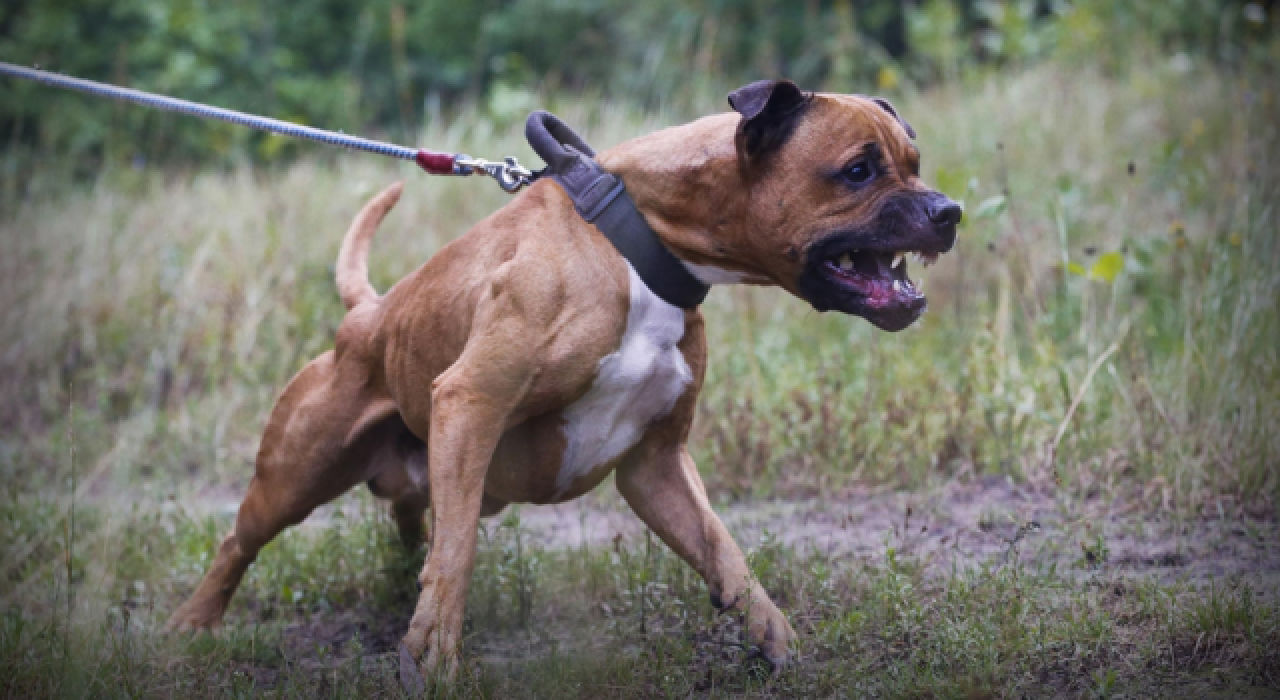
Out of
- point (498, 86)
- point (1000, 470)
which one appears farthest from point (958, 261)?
point (498, 86)

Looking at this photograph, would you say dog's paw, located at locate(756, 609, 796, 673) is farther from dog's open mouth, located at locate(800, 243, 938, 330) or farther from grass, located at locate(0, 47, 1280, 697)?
dog's open mouth, located at locate(800, 243, 938, 330)

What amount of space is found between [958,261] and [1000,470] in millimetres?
2600

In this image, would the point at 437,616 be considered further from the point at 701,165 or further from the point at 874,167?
the point at 874,167

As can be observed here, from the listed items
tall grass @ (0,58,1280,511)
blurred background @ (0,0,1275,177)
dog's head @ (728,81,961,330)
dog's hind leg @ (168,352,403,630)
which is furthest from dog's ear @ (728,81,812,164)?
blurred background @ (0,0,1275,177)

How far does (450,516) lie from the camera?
3.14 metres

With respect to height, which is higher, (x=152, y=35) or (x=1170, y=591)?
(x=152, y=35)

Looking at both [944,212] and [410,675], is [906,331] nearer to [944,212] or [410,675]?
[944,212]

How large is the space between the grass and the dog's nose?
3.71 feet

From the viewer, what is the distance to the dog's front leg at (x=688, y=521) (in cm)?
349

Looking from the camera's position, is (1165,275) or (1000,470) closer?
(1000,470)

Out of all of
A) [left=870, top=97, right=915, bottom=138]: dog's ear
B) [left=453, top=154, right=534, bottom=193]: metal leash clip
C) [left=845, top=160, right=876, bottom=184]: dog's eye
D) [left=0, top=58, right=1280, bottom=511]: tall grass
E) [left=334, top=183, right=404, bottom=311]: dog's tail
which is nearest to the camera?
[left=845, top=160, right=876, bottom=184]: dog's eye

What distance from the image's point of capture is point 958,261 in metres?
7.43

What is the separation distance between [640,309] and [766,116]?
2.09 feet

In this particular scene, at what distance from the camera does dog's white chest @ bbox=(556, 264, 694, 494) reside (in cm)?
325
